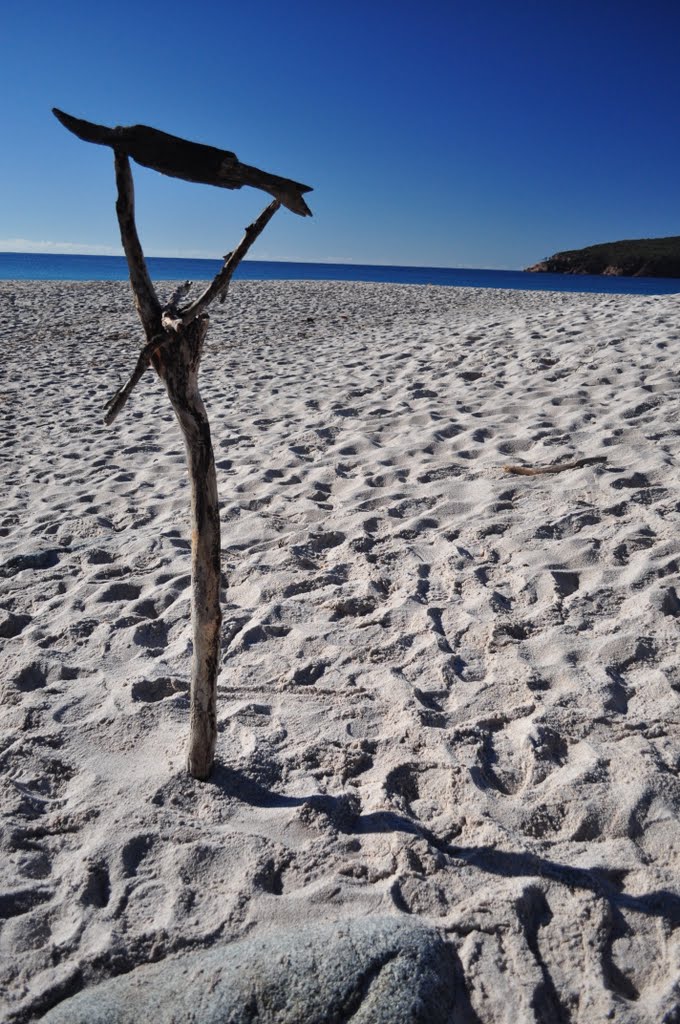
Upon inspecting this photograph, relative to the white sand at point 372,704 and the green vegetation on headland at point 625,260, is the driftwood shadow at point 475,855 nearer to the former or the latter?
the white sand at point 372,704

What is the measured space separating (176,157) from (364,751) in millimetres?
2088

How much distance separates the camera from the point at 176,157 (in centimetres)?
195

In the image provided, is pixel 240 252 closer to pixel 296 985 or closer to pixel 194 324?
pixel 194 324

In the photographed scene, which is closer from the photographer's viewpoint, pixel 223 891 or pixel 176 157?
pixel 176 157

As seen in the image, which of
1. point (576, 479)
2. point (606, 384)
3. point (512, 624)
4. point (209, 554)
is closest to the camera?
point (209, 554)

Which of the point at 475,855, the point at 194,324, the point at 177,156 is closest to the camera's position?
the point at 177,156

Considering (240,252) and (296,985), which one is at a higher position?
(240,252)

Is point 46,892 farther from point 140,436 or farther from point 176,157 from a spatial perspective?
point 140,436

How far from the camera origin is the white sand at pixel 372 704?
6.81 ft

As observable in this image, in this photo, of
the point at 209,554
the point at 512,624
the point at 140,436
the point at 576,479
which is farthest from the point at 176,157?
the point at 140,436

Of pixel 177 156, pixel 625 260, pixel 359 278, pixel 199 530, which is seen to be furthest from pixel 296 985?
pixel 625 260

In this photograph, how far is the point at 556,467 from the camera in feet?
16.8

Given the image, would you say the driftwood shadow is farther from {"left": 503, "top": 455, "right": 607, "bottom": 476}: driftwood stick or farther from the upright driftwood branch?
{"left": 503, "top": 455, "right": 607, "bottom": 476}: driftwood stick

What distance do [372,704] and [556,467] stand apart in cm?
276
